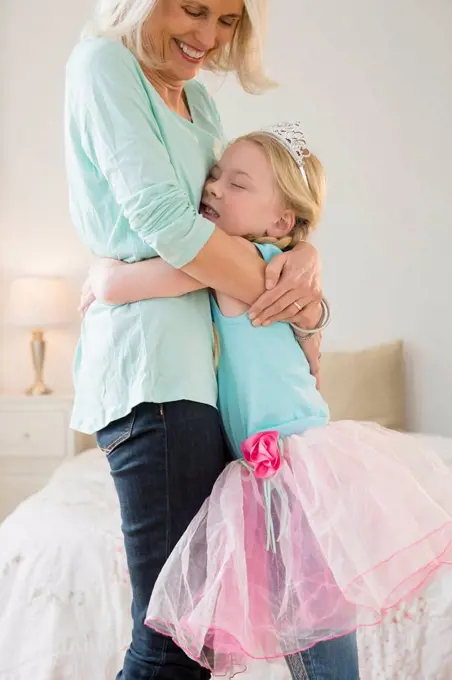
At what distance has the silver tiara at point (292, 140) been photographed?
1.26 metres

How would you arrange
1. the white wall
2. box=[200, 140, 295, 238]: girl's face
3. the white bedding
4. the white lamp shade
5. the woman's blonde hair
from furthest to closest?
the white wall < the white lamp shade < the white bedding < box=[200, 140, 295, 238]: girl's face < the woman's blonde hair

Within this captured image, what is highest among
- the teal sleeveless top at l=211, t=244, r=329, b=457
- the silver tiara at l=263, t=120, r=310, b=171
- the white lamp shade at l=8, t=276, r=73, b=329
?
the silver tiara at l=263, t=120, r=310, b=171

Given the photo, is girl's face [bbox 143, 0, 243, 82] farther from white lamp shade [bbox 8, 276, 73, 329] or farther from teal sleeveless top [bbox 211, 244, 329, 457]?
white lamp shade [bbox 8, 276, 73, 329]

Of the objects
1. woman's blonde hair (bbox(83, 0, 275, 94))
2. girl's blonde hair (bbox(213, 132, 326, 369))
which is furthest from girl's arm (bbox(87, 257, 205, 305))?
woman's blonde hair (bbox(83, 0, 275, 94))

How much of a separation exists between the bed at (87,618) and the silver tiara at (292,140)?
105cm

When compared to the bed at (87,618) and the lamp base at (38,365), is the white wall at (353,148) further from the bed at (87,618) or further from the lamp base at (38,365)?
the bed at (87,618)

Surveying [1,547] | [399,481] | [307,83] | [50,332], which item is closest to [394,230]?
[307,83]

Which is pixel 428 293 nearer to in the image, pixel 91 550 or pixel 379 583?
pixel 91 550

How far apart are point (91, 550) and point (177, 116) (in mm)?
1125

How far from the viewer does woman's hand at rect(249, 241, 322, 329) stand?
44.5 inches

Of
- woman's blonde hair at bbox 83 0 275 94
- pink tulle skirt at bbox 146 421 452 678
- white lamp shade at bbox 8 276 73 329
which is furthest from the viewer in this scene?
white lamp shade at bbox 8 276 73 329

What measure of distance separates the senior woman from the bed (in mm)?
721

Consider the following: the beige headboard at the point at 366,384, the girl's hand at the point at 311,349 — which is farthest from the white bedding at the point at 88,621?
the beige headboard at the point at 366,384

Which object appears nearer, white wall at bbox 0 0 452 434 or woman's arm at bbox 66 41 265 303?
woman's arm at bbox 66 41 265 303
